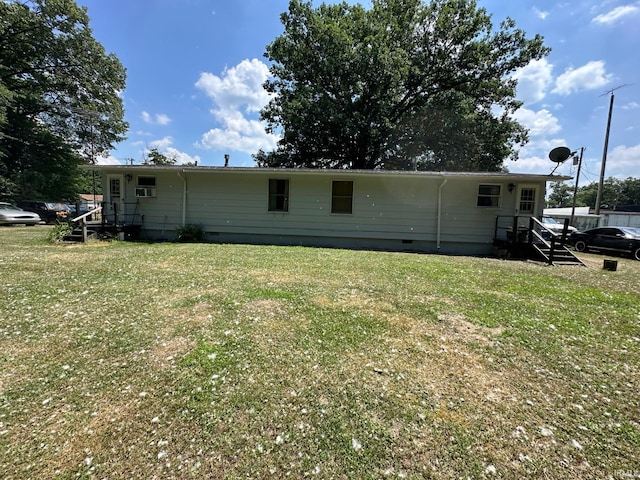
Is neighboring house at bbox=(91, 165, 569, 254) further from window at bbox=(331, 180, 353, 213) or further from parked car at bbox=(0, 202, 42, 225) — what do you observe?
parked car at bbox=(0, 202, 42, 225)

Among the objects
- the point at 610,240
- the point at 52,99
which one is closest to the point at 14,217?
the point at 52,99

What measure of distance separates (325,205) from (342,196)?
689 mm

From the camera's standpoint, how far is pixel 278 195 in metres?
11.0

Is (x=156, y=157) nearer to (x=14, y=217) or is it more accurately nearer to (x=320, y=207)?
(x=14, y=217)

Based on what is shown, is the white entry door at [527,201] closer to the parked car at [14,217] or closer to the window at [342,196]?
the window at [342,196]

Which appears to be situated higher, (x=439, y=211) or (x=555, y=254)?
(x=439, y=211)

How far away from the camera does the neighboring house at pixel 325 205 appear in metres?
10.1

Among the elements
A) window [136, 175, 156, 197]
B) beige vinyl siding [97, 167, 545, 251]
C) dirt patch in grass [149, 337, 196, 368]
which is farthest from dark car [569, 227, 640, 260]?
window [136, 175, 156, 197]

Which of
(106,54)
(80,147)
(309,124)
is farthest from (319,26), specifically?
(80,147)

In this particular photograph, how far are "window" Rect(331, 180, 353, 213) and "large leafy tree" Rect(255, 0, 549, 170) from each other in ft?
27.6

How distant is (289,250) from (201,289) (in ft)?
14.6

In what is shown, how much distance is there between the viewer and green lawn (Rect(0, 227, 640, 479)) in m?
1.83

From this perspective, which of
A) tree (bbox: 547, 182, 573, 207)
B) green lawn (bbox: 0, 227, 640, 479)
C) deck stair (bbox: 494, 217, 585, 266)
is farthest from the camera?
tree (bbox: 547, 182, 573, 207)

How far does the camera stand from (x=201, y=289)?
493 centimetres
